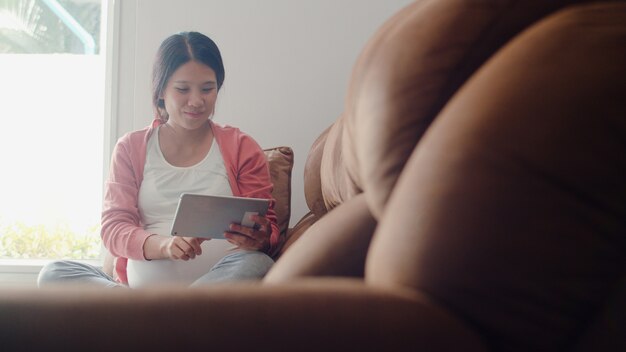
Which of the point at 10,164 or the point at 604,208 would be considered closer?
the point at 604,208

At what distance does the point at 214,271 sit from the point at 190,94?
2.05 feet

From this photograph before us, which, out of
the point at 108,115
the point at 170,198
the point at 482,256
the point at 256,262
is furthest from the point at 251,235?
the point at 108,115

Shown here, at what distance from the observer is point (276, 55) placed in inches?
121

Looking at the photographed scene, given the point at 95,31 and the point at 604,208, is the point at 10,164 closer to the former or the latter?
the point at 95,31

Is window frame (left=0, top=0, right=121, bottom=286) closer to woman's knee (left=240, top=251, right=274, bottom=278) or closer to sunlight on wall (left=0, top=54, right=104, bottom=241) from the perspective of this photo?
sunlight on wall (left=0, top=54, right=104, bottom=241)

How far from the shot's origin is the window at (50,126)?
3.32 m

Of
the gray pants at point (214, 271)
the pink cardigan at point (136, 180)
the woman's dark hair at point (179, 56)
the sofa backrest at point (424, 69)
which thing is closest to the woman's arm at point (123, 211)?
the pink cardigan at point (136, 180)

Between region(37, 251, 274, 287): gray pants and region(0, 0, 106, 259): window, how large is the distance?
1233mm

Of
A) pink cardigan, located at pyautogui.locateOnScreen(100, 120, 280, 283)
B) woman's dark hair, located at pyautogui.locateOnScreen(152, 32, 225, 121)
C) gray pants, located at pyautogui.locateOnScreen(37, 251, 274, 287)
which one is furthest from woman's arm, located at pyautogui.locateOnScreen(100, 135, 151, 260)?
woman's dark hair, located at pyautogui.locateOnScreen(152, 32, 225, 121)

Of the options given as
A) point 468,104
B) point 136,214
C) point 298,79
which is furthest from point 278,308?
point 298,79

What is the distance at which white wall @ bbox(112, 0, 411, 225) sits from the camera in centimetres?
304

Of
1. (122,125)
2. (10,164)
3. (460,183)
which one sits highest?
(460,183)

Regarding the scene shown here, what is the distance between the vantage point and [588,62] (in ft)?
2.15

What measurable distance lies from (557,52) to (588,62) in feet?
0.09
